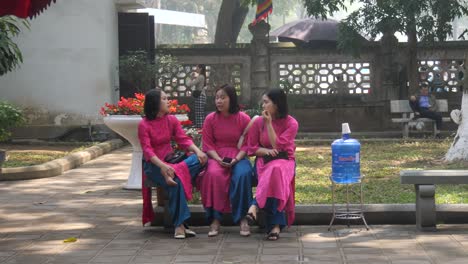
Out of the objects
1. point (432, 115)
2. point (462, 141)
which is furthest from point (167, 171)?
point (432, 115)

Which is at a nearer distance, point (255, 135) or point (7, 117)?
point (255, 135)

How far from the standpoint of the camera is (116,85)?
1886 centimetres

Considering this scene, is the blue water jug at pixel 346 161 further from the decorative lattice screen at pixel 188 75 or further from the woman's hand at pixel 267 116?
the decorative lattice screen at pixel 188 75

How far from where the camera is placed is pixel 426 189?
7.84 meters

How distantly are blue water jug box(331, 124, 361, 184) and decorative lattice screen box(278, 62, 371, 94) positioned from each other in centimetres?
1302

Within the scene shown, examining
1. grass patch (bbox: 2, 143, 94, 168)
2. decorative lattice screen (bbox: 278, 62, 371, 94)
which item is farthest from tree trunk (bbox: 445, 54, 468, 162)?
decorative lattice screen (bbox: 278, 62, 371, 94)

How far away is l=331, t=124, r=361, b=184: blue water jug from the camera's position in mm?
8086

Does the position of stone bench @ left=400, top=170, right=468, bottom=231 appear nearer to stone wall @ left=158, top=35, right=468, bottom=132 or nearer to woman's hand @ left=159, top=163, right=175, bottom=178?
woman's hand @ left=159, top=163, right=175, bottom=178

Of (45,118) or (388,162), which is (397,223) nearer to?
(388,162)

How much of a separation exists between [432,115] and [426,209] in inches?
440

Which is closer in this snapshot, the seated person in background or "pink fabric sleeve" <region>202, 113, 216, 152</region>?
"pink fabric sleeve" <region>202, 113, 216, 152</region>

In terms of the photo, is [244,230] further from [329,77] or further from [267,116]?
[329,77]

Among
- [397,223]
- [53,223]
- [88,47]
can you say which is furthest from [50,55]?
[397,223]

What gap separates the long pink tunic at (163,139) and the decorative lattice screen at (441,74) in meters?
13.6
